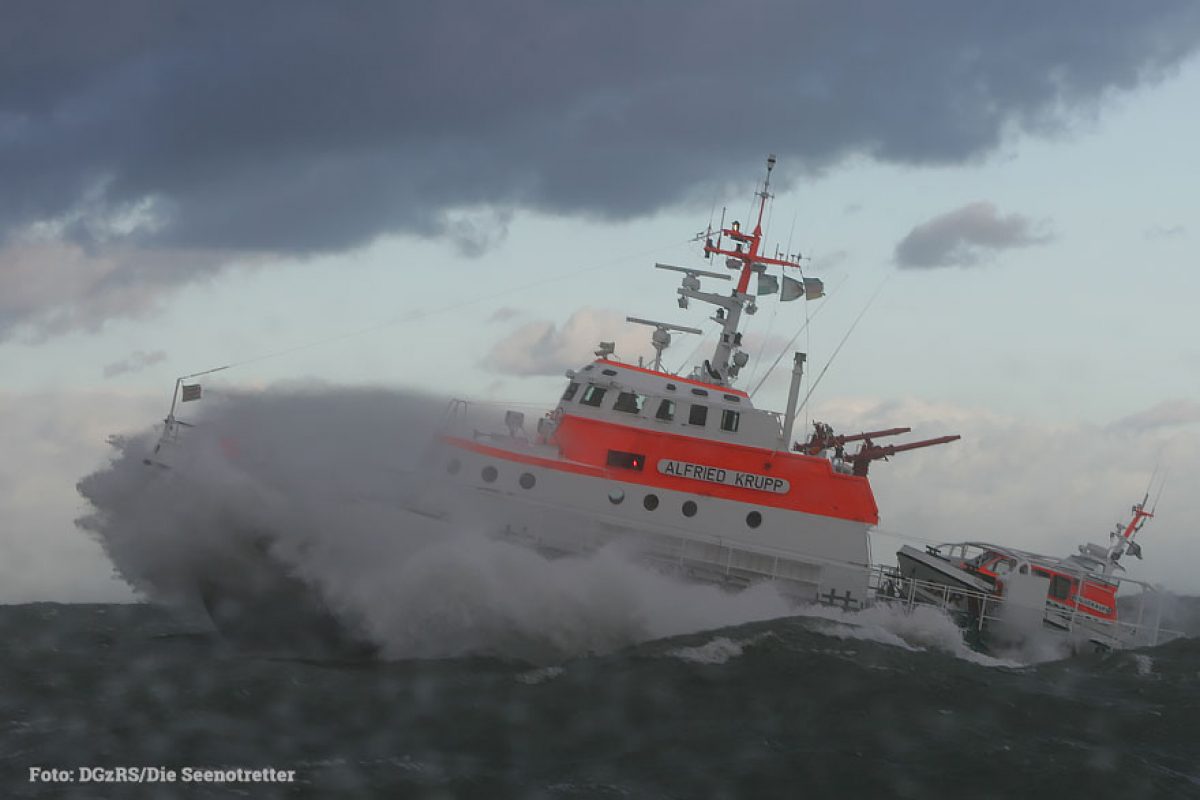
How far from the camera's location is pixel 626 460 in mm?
16109

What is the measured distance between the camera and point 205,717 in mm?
10438

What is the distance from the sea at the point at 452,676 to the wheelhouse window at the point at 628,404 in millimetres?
2762

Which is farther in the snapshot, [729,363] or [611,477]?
[729,363]

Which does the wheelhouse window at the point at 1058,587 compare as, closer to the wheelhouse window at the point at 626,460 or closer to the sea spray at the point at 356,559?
the sea spray at the point at 356,559

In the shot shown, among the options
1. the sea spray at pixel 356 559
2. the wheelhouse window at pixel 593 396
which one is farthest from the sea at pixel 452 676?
the wheelhouse window at pixel 593 396

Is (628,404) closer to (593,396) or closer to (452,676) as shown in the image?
(593,396)

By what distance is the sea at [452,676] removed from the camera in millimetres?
9594

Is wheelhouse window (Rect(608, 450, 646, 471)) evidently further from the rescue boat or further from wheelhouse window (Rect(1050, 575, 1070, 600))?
wheelhouse window (Rect(1050, 575, 1070, 600))

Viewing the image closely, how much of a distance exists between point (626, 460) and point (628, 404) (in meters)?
0.94

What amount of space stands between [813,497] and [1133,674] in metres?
5.44

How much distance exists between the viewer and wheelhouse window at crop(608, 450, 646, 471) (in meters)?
16.1

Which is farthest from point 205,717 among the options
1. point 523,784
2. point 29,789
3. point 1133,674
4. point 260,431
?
point 1133,674

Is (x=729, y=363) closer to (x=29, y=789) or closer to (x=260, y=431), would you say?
(x=260, y=431)

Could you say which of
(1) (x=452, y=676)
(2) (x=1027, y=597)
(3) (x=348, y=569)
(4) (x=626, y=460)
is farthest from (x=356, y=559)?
(2) (x=1027, y=597)
